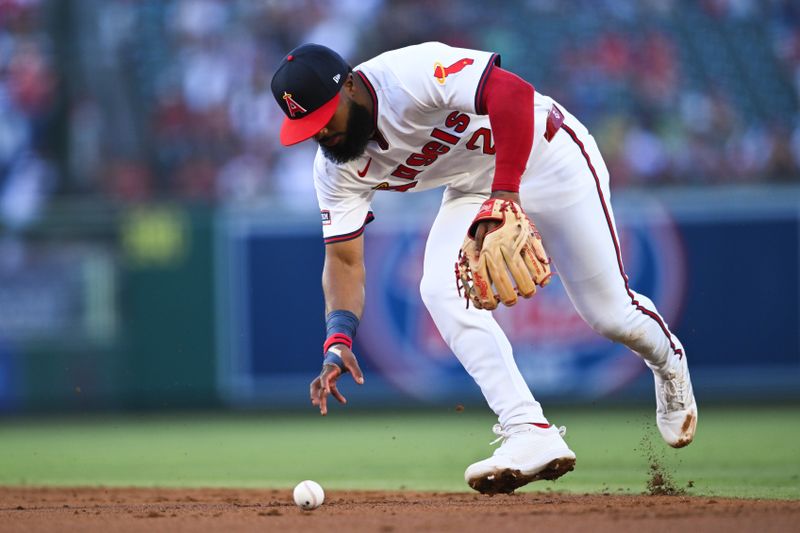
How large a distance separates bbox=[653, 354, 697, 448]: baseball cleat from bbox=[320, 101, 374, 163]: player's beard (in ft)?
5.37

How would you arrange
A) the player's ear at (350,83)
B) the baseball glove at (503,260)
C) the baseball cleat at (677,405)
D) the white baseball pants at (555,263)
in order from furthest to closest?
the baseball cleat at (677,405) < the white baseball pants at (555,263) < the player's ear at (350,83) < the baseball glove at (503,260)

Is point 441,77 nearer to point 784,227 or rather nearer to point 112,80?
point 784,227

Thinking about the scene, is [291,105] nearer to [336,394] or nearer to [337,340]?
[337,340]

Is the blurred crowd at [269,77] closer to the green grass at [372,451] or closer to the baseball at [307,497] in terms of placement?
the green grass at [372,451]

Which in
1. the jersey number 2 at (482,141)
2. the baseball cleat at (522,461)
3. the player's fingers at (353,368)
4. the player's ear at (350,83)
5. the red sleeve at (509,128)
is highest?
the player's ear at (350,83)

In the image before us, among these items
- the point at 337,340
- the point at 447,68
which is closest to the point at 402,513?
the point at 337,340

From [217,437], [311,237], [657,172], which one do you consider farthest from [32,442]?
[657,172]

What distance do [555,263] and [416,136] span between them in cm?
78

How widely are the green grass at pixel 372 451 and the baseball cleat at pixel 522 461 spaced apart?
72cm

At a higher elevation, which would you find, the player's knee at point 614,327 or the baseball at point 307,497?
the player's knee at point 614,327

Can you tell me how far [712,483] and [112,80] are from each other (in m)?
8.53

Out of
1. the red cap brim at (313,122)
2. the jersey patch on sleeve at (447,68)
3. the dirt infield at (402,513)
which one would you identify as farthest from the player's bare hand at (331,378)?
the jersey patch on sleeve at (447,68)

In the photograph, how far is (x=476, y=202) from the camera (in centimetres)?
469

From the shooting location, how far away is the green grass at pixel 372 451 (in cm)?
563
